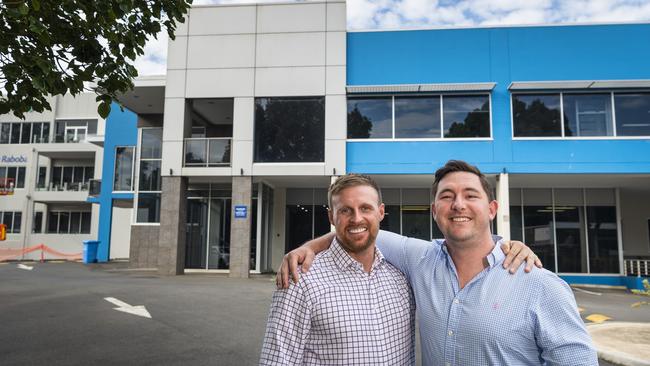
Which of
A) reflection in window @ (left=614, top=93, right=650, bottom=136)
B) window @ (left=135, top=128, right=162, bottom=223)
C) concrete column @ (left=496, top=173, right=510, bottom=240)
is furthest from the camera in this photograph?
window @ (left=135, top=128, right=162, bottom=223)

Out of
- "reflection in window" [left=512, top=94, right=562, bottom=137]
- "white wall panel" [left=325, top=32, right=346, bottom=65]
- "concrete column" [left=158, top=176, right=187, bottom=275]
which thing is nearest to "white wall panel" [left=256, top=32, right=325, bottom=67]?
"white wall panel" [left=325, top=32, right=346, bottom=65]

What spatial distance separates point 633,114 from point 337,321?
55.7 ft

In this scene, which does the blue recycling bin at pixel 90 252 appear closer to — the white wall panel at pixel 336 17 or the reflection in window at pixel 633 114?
the white wall panel at pixel 336 17

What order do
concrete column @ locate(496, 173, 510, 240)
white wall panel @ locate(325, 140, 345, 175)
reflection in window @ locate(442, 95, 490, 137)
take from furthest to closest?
Answer: white wall panel @ locate(325, 140, 345, 175)
reflection in window @ locate(442, 95, 490, 137)
concrete column @ locate(496, 173, 510, 240)

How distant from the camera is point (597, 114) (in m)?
15.5

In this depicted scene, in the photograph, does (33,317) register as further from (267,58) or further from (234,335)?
(267,58)

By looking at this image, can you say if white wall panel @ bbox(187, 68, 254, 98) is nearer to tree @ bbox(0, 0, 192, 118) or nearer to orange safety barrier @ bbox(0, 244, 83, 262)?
tree @ bbox(0, 0, 192, 118)

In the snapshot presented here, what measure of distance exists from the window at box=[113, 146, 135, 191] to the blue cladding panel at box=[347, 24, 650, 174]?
1405 cm

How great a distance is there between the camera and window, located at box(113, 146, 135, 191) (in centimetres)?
2412

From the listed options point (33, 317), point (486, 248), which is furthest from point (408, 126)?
point (486, 248)

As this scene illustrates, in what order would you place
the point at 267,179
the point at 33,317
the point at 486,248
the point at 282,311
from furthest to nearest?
the point at 267,179
the point at 33,317
the point at 486,248
the point at 282,311

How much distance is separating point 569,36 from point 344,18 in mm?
7804

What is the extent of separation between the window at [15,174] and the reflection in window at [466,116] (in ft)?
106

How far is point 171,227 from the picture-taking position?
1655cm
